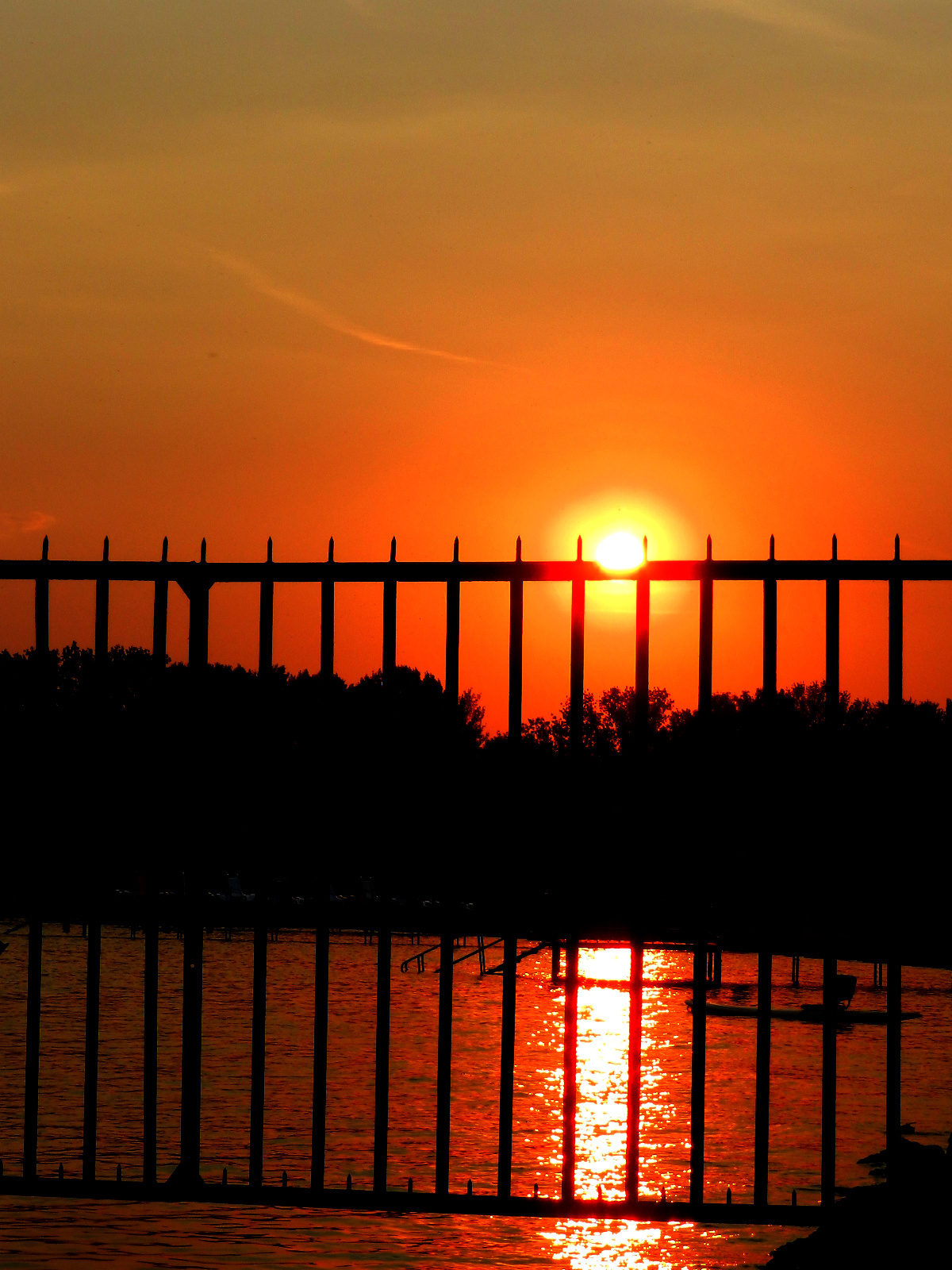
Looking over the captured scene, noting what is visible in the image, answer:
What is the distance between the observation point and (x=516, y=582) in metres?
8.41

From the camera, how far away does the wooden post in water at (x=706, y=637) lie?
27.0ft

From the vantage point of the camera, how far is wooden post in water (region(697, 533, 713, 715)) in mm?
8219

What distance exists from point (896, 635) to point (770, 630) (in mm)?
623

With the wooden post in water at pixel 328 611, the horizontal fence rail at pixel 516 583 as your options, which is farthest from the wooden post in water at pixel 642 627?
the wooden post in water at pixel 328 611

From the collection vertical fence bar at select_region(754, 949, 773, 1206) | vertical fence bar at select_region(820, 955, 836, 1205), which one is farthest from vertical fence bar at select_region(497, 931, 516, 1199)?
vertical fence bar at select_region(820, 955, 836, 1205)

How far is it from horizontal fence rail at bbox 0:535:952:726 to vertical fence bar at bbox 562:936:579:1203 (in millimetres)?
1135

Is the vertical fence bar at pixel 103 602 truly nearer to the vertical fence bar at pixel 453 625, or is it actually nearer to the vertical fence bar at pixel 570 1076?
the vertical fence bar at pixel 453 625

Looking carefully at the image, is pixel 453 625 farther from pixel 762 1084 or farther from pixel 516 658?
pixel 762 1084

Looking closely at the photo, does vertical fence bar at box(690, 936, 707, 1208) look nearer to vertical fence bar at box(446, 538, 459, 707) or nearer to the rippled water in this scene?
the rippled water

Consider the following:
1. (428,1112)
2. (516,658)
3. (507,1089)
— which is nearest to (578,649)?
(516,658)

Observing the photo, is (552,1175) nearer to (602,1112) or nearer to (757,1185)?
(602,1112)

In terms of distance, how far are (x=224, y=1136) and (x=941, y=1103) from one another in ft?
28.7

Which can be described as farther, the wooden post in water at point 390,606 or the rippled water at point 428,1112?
the rippled water at point 428,1112

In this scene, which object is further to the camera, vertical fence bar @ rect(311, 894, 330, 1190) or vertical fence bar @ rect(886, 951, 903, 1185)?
vertical fence bar @ rect(311, 894, 330, 1190)
